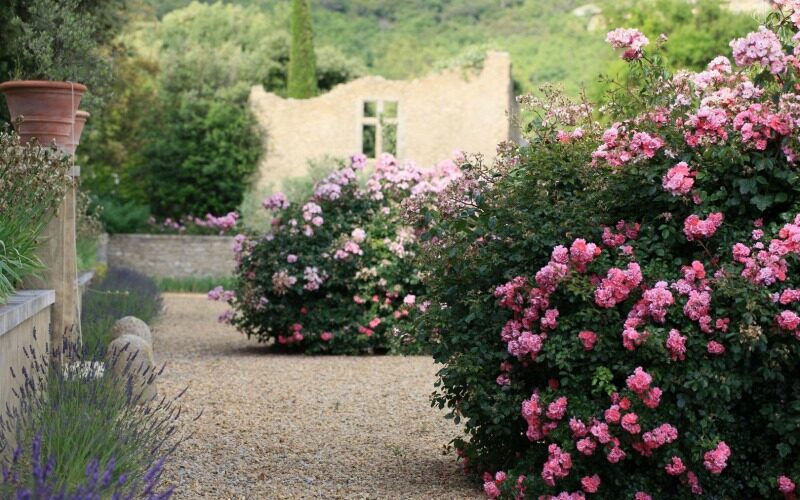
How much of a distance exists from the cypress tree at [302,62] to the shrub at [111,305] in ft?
41.8

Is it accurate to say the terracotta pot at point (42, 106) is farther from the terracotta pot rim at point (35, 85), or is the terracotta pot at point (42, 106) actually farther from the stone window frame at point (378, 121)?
the stone window frame at point (378, 121)

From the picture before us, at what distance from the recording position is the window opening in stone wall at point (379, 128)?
24.7 m

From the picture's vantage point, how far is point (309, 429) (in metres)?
5.92

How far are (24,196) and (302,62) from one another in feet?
72.3

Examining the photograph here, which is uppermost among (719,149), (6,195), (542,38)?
(542,38)

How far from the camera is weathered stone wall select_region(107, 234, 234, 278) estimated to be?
22.1m

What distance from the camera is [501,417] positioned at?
4.11 metres

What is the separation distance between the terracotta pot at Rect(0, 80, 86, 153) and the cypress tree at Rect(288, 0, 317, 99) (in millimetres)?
20781

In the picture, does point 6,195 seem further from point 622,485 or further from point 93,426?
point 622,485

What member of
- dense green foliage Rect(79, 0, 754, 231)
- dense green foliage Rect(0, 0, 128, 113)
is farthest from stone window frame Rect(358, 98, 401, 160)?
dense green foliage Rect(0, 0, 128, 113)

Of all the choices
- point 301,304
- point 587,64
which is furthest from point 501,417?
point 587,64

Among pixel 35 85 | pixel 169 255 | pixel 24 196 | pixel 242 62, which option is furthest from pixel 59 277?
pixel 242 62

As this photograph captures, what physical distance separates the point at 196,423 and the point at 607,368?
9.40ft

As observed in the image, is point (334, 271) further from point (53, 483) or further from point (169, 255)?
point (169, 255)
